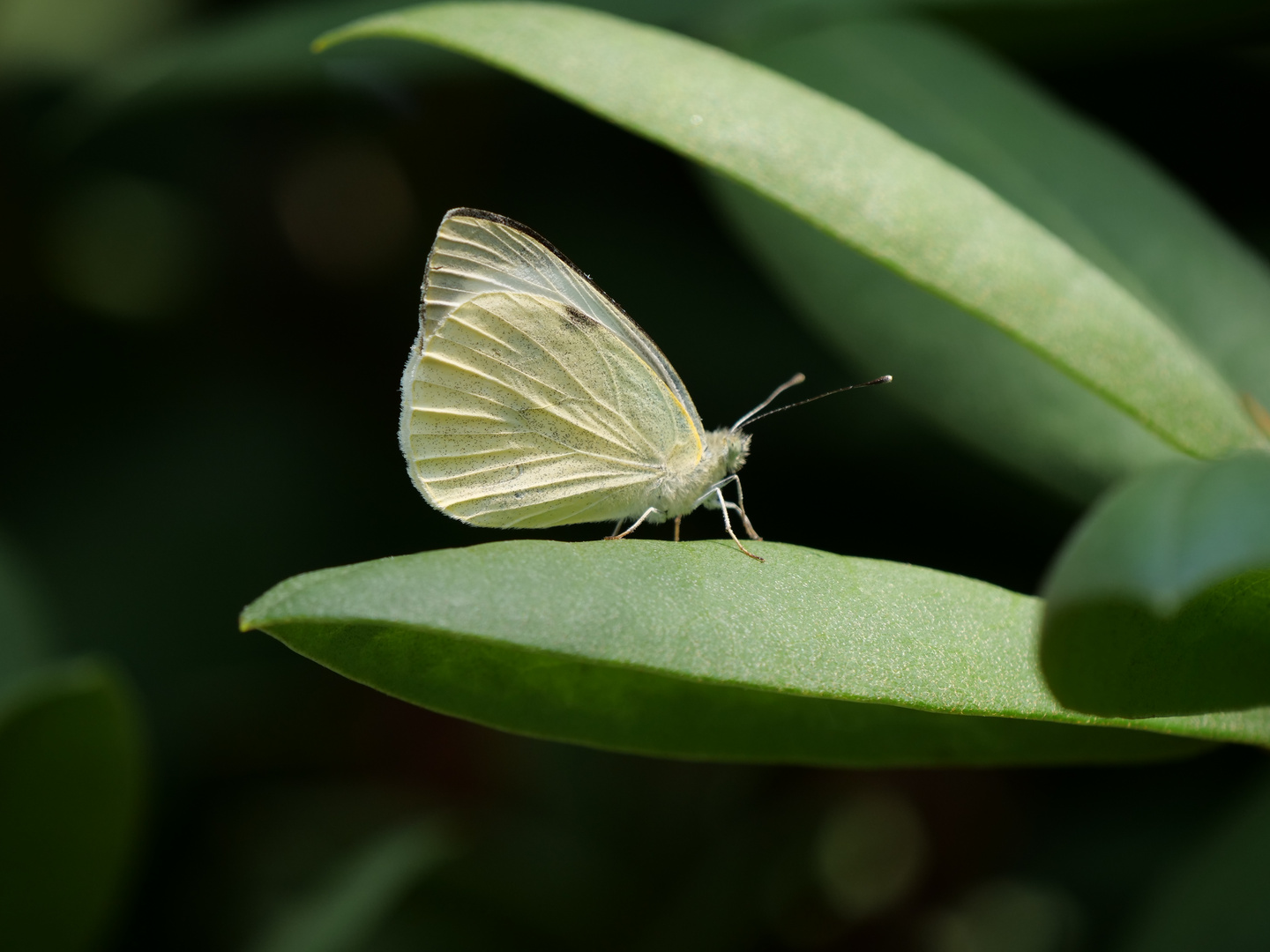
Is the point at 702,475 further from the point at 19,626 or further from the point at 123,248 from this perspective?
the point at 123,248

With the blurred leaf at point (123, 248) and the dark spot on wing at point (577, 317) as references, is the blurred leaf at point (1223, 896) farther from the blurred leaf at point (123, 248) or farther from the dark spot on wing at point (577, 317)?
the blurred leaf at point (123, 248)

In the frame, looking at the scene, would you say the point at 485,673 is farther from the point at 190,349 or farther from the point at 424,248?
the point at 190,349

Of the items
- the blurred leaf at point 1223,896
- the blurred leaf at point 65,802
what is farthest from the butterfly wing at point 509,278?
the blurred leaf at point 1223,896

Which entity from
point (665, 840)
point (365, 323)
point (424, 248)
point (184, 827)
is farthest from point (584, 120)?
point (184, 827)

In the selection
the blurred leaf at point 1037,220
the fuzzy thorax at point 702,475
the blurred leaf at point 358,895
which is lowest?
the blurred leaf at point 358,895

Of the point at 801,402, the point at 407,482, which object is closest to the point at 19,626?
the point at 407,482

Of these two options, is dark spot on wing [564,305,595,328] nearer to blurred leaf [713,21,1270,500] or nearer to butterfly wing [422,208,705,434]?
butterfly wing [422,208,705,434]
